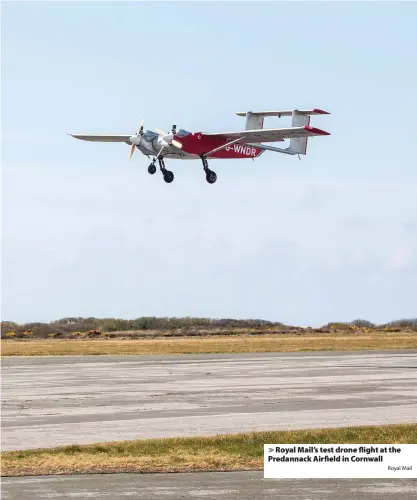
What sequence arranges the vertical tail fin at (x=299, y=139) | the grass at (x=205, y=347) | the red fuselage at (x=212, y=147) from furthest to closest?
the grass at (x=205, y=347), the vertical tail fin at (x=299, y=139), the red fuselage at (x=212, y=147)

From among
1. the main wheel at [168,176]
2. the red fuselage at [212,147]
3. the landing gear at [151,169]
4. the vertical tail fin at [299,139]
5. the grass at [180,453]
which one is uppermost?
the vertical tail fin at [299,139]

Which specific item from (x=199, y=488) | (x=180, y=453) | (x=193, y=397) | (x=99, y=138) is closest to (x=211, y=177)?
(x=99, y=138)

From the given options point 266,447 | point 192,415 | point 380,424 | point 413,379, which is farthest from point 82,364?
point 266,447

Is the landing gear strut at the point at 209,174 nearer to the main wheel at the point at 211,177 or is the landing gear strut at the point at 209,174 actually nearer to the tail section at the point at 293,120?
the main wheel at the point at 211,177

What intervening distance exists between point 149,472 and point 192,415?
360 inches

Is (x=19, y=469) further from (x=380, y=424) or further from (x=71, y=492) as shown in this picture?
(x=380, y=424)

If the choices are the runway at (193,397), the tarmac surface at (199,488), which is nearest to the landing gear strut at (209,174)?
the runway at (193,397)

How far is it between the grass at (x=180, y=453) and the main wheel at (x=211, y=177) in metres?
36.4

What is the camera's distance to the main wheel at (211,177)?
59.2 metres

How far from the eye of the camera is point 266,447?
19562 millimetres

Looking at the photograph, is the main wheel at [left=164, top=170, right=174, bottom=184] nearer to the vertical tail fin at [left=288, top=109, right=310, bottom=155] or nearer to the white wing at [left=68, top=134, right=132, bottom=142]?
the white wing at [left=68, top=134, right=132, bottom=142]

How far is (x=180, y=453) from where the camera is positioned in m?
20.3

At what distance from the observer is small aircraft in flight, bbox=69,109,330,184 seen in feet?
196

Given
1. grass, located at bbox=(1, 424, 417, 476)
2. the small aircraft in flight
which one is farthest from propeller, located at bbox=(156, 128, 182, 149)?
grass, located at bbox=(1, 424, 417, 476)
